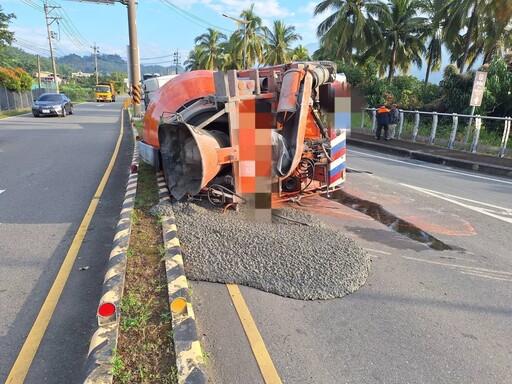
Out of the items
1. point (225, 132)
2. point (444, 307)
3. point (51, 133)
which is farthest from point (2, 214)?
point (51, 133)

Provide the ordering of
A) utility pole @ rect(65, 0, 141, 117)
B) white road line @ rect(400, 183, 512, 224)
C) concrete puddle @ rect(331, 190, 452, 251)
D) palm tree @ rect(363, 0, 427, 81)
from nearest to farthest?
concrete puddle @ rect(331, 190, 452, 251)
white road line @ rect(400, 183, 512, 224)
utility pole @ rect(65, 0, 141, 117)
palm tree @ rect(363, 0, 427, 81)

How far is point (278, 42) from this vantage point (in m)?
42.1

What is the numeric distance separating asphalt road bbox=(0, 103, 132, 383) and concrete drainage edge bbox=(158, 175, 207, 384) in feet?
2.23

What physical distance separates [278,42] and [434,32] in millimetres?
16193

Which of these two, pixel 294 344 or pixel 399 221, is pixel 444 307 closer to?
pixel 294 344

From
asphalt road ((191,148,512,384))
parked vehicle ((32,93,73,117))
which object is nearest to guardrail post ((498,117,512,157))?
asphalt road ((191,148,512,384))

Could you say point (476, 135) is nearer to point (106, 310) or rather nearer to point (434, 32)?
point (106, 310)

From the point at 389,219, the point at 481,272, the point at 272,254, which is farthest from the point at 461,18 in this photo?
the point at 272,254

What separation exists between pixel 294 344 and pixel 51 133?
1503 centimetres

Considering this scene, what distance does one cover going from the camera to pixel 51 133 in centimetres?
1503

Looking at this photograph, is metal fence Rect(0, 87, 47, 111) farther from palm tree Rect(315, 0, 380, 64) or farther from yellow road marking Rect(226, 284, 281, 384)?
yellow road marking Rect(226, 284, 281, 384)

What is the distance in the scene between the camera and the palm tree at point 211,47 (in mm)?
54969

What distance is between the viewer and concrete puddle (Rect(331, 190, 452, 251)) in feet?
16.9

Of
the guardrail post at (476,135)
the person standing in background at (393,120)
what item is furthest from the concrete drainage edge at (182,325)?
the person standing in background at (393,120)
